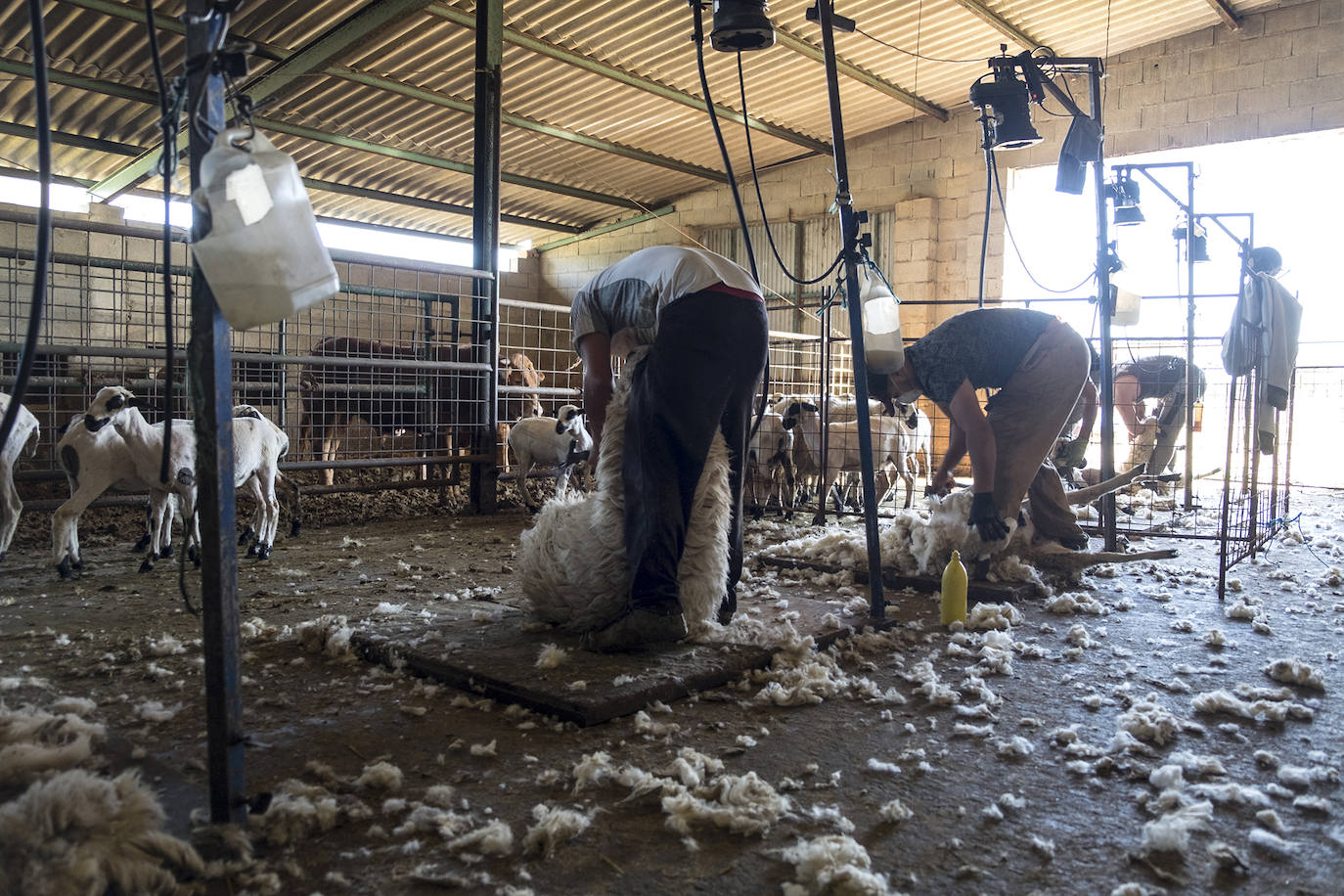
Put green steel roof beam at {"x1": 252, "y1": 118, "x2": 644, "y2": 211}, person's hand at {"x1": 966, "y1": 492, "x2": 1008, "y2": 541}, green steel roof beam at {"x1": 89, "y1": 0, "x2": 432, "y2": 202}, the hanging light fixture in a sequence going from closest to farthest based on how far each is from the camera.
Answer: person's hand at {"x1": 966, "y1": 492, "x2": 1008, "y2": 541} → the hanging light fixture → green steel roof beam at {"x1": 89, "y1": 0, "x2": 432, "y2": 202} → green steel roof beam at {"x1": 252, "y1": 118, "x2": 644, "y2": 211}

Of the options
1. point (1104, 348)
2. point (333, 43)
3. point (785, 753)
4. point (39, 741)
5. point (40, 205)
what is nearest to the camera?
point (40, 205)

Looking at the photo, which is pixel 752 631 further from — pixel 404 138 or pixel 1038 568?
pixel 404 138

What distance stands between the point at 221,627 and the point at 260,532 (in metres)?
3.82

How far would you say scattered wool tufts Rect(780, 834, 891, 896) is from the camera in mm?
1506

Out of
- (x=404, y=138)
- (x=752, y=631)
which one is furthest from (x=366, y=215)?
(x=752, y=631)

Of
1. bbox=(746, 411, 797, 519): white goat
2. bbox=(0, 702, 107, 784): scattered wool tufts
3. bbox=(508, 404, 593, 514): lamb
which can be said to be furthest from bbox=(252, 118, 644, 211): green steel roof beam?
bbox=(0, 702, 107, 784): scattered wool tufts

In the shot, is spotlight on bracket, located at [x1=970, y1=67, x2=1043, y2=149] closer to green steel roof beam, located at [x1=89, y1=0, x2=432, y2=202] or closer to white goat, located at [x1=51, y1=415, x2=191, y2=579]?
white goat, located at [x1=51, y1=415, x2=191, y2=579]

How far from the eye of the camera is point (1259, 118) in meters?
11.2

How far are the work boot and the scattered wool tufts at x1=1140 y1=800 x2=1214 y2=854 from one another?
1446 mm

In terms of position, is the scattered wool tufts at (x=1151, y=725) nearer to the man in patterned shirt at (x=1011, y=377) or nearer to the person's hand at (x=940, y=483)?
the man in patterned shirt at (x=1011, y=377)

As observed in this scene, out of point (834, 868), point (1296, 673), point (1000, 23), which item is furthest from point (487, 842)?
point (1000, 23)

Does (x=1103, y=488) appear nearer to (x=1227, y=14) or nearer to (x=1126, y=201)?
(x=1126, y=201)

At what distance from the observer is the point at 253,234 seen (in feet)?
4.89

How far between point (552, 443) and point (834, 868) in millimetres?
6158
